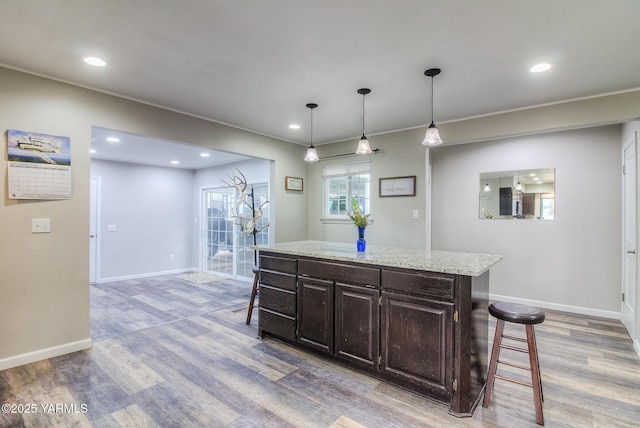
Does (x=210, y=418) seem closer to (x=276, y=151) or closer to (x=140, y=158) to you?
(x=276, y=151)

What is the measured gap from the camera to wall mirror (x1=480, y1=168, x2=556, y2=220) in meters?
4.24

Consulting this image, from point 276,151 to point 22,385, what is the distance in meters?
3.87

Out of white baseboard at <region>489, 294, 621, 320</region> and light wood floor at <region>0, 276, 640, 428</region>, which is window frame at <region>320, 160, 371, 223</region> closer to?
light wood floor at <region>0, 276, 640, 428</region>

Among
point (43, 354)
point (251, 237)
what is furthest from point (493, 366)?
point (251, 237)

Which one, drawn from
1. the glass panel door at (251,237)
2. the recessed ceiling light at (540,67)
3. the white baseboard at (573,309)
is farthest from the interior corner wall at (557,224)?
the glass panel door at (251,237)

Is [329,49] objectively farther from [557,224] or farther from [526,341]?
[557,224]

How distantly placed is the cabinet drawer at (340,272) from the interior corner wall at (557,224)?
112 inches

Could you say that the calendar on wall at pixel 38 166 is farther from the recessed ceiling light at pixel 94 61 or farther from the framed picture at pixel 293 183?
the framed picture at pixel 293 183

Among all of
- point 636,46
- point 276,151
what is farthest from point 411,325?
point 276,151

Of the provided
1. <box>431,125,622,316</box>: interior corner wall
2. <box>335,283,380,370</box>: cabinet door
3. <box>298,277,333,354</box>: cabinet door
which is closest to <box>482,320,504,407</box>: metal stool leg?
<box>335,283,380,370</box>: cabinet door

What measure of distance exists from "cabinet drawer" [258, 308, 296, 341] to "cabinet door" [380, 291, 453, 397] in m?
0.97

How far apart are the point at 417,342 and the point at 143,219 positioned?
21.2 feet

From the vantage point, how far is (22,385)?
243cm

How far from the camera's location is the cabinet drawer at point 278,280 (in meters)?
3.04
